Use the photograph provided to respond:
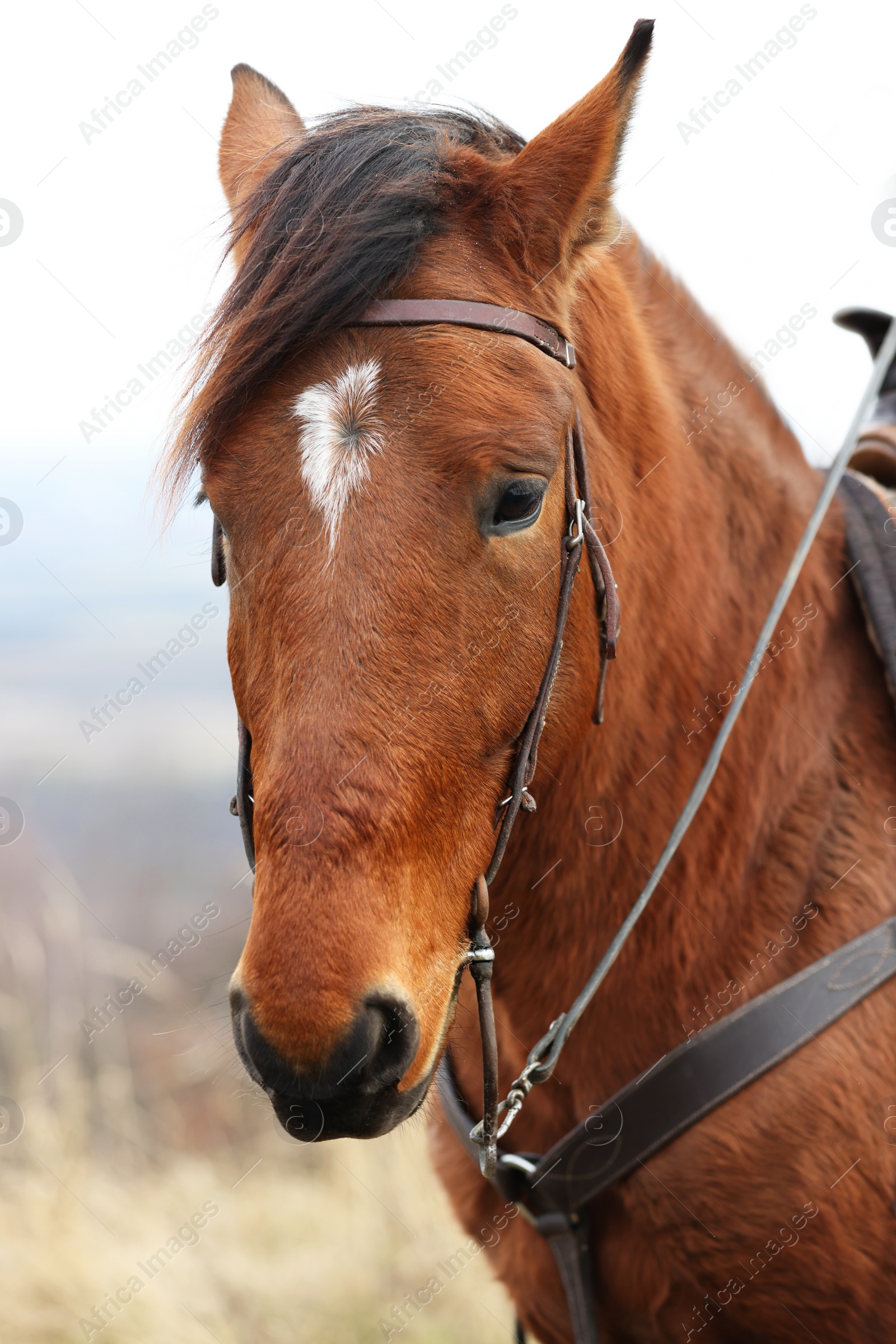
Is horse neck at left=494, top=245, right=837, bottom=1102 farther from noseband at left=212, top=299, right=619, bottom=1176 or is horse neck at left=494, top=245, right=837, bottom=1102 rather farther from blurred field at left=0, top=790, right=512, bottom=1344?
blurred field at left=0, top=790, right=512, bottom=1344

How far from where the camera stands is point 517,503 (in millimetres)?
1679

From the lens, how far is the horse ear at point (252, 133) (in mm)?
2035

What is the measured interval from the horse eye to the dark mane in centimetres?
43

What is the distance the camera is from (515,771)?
1.76 meters

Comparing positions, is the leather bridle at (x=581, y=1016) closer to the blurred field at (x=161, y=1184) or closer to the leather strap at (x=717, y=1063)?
the leather strap at (x=717, y=1063)

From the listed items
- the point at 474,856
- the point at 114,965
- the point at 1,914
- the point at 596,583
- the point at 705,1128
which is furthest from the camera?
the point at 1,914

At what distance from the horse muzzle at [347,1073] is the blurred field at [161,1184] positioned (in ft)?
9.27

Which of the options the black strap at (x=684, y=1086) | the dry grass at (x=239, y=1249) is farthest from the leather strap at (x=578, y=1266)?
the dry grass at (x=239, y=1249)

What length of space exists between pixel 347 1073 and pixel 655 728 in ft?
3.85

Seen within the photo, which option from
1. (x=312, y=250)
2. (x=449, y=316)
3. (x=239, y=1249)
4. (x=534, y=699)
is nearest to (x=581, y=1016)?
(x=534, y=699)

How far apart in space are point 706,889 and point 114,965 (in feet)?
11.1

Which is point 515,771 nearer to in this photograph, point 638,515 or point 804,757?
point 638,515

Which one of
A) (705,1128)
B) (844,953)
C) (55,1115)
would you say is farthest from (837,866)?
(55,1115)

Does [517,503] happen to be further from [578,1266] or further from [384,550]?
[578,1266]
